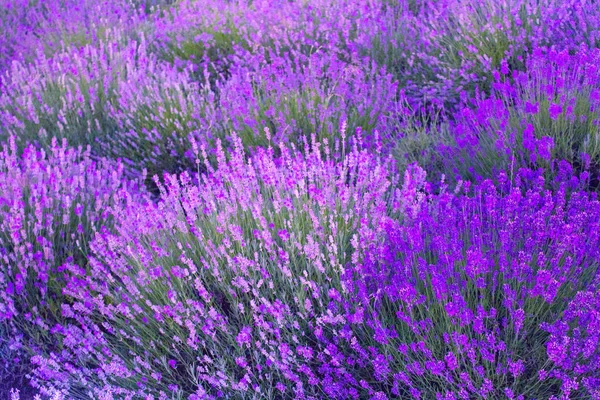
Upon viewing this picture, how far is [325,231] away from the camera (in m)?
2.65

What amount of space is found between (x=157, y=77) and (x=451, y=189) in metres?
2.45

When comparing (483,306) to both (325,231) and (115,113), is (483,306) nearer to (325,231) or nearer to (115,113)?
(325,231)

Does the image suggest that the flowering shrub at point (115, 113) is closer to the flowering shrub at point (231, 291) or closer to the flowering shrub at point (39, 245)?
the flowering shrub at point (39, 245)

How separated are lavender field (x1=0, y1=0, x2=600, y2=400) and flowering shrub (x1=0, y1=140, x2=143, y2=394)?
0.02 metres

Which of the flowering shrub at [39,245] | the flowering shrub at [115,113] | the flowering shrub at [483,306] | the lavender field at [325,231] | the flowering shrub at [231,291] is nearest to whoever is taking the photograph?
the flowering shrub at [483,306]

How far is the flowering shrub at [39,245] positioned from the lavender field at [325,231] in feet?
0.05

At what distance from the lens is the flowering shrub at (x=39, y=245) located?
279 centimetres

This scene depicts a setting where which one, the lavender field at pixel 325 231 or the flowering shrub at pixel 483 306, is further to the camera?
the lavender field at pixel 325 231

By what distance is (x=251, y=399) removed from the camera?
2.19 m

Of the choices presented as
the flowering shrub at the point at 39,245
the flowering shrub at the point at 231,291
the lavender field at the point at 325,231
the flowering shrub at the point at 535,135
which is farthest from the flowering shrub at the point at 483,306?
the flowering shrub at the point at 39,245

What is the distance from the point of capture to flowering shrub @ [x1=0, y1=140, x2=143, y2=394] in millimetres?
2789

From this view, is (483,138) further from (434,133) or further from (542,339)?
(542,339)

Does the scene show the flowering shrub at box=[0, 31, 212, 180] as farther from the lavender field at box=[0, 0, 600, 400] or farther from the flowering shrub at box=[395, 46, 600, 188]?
the flowering shrub at box=[395, 46, 600, 188]

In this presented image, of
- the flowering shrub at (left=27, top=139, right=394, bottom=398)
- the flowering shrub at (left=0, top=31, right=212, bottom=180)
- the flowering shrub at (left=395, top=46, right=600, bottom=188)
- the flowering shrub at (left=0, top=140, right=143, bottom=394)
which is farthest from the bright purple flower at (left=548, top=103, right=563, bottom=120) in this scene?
the flowering shrub at (left=0, top=140, right=143, bottom=394)
